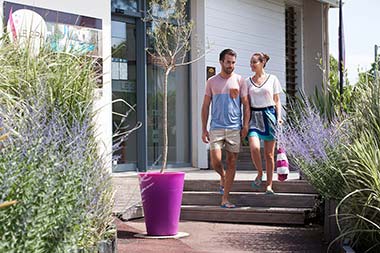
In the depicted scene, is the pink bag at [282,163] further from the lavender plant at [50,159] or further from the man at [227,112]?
the lavender plant at [50,159]

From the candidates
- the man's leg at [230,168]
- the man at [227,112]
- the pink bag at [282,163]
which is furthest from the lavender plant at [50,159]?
the pink bag at [282,163]

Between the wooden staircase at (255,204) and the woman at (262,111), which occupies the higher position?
the woman at (262,111)

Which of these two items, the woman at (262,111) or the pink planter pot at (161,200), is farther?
the woman at (262,111)

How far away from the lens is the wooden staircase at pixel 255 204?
8.06 m

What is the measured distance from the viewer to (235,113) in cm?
805

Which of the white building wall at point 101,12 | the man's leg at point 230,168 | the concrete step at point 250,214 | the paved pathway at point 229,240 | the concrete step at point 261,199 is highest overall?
the white building wall at point 101,12

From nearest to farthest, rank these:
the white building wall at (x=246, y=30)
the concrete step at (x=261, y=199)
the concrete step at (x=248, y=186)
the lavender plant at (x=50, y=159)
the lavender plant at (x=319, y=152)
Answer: the lavender plant at (x=50, y=159), the lavender plant at (x=319, y=152), the concrete step at (x=261, y=199), the concrete step at (x=248, y=186), the white building wall at (x=246, y=30)

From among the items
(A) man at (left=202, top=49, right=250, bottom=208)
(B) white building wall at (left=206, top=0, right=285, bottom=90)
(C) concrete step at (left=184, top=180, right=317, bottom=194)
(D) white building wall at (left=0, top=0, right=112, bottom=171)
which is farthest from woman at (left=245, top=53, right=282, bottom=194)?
(B) white building wall at (left=206, top=0, right=285, bottom=90)

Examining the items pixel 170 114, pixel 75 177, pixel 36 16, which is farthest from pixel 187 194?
pixel 75 177

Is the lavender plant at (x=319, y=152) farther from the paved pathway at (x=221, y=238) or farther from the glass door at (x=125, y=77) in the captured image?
the glass door at (x=125, y=77)

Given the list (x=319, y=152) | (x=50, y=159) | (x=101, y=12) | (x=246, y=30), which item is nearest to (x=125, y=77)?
(x=101, y=12)

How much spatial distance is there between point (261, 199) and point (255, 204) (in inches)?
3.8

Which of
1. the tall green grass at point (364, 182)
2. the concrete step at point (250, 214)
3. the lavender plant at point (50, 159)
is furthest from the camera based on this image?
the concrete step at point (250, 214)

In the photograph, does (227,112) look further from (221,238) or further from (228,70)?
(221,238)
